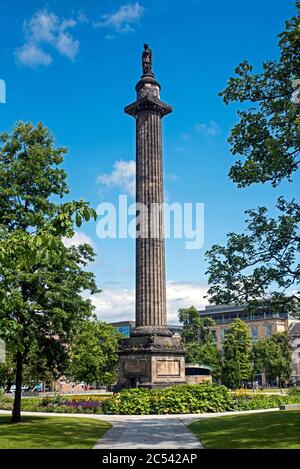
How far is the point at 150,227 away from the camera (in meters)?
40.3

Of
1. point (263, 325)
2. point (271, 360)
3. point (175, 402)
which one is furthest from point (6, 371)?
point (263, 325)

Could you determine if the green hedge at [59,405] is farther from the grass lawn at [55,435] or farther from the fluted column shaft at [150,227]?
the grass lawn at [55,435]

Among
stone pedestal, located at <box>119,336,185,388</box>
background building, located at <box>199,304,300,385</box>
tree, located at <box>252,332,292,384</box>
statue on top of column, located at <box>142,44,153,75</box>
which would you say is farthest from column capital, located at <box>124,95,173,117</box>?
background building, located at <box>199,304,300,385</box>

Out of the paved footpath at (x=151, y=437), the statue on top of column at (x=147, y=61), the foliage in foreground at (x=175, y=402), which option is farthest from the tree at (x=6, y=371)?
the statue on top of column at (x=147, y=61)

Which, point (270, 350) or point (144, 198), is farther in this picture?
point (270, 350)

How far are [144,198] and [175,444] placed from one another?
26088 millimetres

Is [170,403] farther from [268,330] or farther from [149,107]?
[268,330]

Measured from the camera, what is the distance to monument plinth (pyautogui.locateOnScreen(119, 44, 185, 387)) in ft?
120

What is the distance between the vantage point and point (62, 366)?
89.8ft

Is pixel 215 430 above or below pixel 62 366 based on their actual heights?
below

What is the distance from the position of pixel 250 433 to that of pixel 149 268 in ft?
73.0
